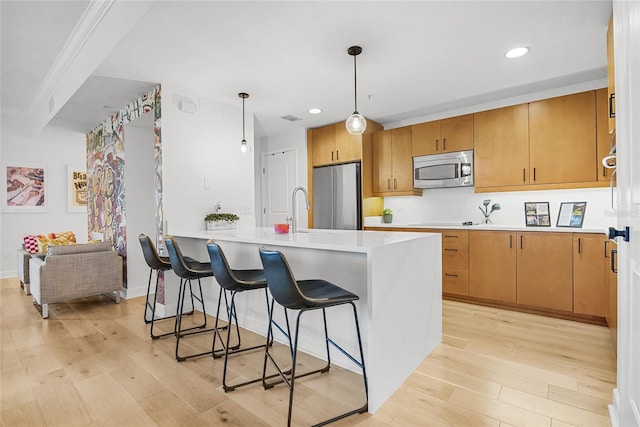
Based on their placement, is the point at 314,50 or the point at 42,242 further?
the point at 42,242

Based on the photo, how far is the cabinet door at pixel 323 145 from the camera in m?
5.08

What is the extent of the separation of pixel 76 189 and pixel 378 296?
21.8 ft

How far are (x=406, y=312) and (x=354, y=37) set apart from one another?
204 cm

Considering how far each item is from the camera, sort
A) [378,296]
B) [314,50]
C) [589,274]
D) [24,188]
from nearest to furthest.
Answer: [378,296], [314,50], [589,274], [24,188]

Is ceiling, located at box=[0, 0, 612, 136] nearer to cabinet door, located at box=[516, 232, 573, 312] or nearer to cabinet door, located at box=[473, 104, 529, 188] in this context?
cabinet door, located at box=[473, 104, 529, 188]

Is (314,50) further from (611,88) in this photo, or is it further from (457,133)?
(457,133)

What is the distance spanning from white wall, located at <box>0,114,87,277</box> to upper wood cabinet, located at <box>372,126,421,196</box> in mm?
5240

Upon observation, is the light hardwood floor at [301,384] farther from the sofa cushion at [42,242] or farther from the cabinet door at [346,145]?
the cabinet door at [346,145]

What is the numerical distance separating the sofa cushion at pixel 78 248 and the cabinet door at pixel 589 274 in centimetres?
502

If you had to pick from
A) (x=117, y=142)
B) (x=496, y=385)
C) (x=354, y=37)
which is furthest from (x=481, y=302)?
(x=117, y=142)

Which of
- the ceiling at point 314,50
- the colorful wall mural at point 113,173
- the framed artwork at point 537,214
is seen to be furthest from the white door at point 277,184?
the framed artwork at point 537,214

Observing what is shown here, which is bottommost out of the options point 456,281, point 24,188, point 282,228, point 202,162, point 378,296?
point 456,281

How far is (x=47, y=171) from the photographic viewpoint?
598 cm

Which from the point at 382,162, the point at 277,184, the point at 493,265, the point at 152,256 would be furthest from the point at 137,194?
the point at 493,265
